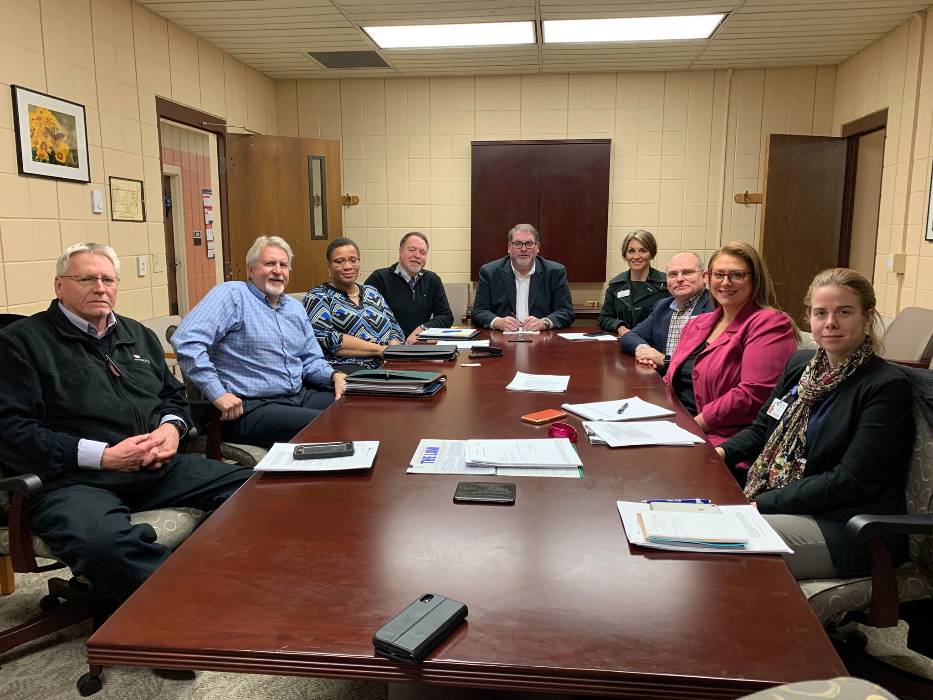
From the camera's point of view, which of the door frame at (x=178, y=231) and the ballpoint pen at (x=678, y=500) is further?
the door frame at (x=178, y=231)

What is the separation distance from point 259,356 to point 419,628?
2.19 m

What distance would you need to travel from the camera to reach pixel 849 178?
17.7 ft

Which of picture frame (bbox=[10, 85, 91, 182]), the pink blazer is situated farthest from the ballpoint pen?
picture frame (bbox=[10, 85, 91, 182])

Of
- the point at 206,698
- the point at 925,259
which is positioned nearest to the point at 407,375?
the point at 206,698

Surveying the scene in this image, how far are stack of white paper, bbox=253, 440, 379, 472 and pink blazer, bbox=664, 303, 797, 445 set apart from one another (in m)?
1.32

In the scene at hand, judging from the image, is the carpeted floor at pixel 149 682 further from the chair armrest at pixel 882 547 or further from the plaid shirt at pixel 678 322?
the plaid shirt at pixel 678 322

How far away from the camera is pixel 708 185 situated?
5.84 meters

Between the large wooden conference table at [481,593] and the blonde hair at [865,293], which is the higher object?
the blonde hair at [865,293]

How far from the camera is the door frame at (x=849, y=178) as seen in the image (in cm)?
513

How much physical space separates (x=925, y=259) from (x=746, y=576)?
3.96 metres

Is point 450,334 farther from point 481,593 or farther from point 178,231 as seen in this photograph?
point 178,231

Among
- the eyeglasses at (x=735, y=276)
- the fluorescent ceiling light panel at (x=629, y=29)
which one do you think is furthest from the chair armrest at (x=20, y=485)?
the fluorescent ceiling light panel at (x=629, y=29)

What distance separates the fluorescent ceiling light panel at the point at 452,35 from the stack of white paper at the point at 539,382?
9.45 feet

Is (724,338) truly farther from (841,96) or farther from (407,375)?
(841,96)
